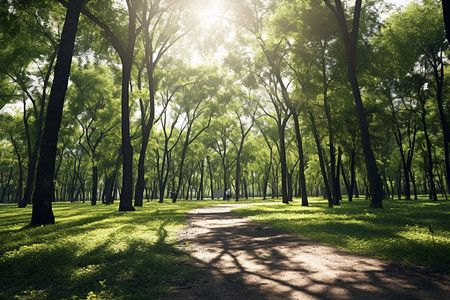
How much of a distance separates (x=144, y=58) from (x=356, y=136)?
21761 millimetres

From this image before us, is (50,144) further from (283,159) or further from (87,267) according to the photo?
(283,159)

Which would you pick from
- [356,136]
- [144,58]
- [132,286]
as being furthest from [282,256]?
[356,136]

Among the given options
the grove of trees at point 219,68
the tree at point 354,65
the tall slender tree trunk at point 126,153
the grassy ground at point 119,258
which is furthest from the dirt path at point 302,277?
the tall slender tree trunk at point 126,153

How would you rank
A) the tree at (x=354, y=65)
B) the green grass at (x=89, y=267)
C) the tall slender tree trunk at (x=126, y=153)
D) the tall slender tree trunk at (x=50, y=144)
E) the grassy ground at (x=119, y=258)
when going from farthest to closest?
1. the tall slender tree trunk at (x=126, y=153)
2. the tree at (x=354, y=65)
3. the tall slender tree trunk at (x=50, y=144)
4. the grassy ground at (x=119, y=258)
5. the green grass at (x=89, y=267)

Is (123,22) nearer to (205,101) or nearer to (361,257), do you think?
(205,101)

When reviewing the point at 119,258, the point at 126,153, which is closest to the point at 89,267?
the point at 119,258

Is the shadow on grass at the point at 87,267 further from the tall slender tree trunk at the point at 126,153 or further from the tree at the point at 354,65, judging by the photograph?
the tree at the point at 354,65

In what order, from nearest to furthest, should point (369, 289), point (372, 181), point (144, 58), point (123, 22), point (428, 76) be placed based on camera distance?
point (369, 289) → point (372, 181) → point (123, 22) → point (144, 58) → point (428, 76)

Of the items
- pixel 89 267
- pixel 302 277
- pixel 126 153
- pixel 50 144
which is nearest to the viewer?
pixel 302 277

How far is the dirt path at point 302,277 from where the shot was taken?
12.1 feet

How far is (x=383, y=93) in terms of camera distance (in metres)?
29.5

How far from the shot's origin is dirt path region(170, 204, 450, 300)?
12.1ft

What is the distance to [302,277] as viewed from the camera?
435cm

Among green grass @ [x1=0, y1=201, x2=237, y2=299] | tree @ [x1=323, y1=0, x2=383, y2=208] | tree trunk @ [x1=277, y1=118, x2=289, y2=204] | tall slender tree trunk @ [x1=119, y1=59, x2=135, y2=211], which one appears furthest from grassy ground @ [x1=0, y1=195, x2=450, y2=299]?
tree trunk @ [x1=277, y1=118, x2=289, y2=204]
